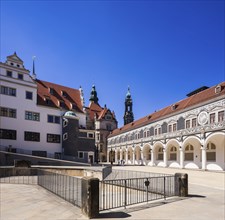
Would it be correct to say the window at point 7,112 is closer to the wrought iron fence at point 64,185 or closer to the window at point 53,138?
the window at point 53,138

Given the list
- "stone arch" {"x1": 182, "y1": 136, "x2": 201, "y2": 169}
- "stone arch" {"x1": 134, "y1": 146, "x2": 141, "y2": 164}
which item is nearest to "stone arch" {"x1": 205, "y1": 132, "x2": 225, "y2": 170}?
"stone arch" {"x1": 182, "y1": 136, "x2": 201, "y2": 169}

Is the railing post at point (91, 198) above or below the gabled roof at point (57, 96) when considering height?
below

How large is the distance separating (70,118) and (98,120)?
31078mm

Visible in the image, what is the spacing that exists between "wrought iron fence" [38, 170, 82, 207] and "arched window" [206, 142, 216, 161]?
22.8 m

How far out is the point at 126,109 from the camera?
83.1 metres

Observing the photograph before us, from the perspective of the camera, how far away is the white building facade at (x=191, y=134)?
94.6 ft

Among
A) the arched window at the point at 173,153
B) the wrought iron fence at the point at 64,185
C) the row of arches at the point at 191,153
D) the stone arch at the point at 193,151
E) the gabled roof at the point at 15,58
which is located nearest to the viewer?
the wrought iron fence at the point at 64,185

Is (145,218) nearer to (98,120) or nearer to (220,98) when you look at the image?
(220,98)

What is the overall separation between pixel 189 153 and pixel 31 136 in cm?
2364

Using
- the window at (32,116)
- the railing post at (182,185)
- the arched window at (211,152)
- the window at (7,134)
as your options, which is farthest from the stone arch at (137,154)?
the railing post at (182,185)

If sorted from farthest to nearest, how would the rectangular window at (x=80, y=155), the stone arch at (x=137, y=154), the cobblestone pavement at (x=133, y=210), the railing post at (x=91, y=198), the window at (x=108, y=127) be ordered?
the window at (x=108, y=127)
the stone arch at (x=137, y=154)
the rectangular window at (x=80, y=155)
the cobblestone pavement at (x=133, y=210)
the railing post at (x=91, y=198)

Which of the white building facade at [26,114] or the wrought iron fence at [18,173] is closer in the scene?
the wrought iron fence at [18,173]

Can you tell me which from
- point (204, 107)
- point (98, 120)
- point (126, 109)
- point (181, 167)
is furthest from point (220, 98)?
point (126, 109)

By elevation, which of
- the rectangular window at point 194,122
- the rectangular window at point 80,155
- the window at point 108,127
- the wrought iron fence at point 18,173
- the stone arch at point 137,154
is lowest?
the stone arch at point 137,154
